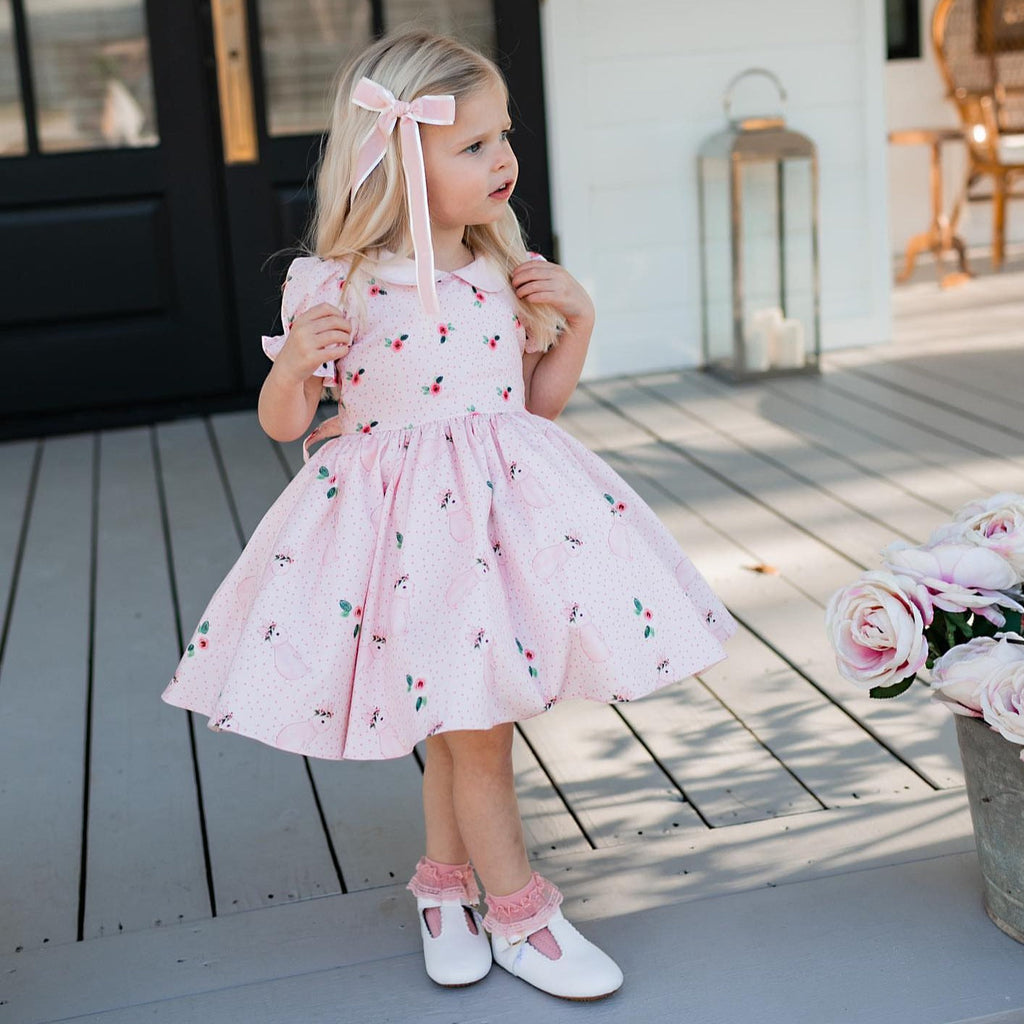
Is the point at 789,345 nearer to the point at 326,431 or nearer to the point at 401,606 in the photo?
the point at 326,431

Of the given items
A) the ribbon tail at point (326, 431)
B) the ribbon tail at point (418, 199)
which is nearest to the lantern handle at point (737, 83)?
the ribbon tail at point (326, 431)

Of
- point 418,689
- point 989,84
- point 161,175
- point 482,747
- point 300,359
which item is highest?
point 989,84

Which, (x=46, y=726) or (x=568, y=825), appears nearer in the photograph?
(x=568, y=825)

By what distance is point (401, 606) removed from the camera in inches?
62.9

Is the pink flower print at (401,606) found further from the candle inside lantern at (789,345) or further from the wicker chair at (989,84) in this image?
the wicker chair at (989,84)

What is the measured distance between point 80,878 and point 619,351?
3358 millimetres

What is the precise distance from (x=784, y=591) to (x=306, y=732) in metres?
1.45

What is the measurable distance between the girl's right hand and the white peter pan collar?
9 centimetres

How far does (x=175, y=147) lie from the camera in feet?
15.0

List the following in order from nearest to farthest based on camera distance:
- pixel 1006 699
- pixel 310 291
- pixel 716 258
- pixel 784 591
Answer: pixel 1006 699
pixel 310 291
pixel 784 591
pixel 716 258

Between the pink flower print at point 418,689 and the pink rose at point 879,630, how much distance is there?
439mm

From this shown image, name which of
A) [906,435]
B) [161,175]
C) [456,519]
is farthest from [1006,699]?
[161,175]

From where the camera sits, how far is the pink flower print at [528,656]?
5.20 ft

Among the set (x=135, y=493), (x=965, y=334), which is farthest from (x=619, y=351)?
(x=135, y=493)
